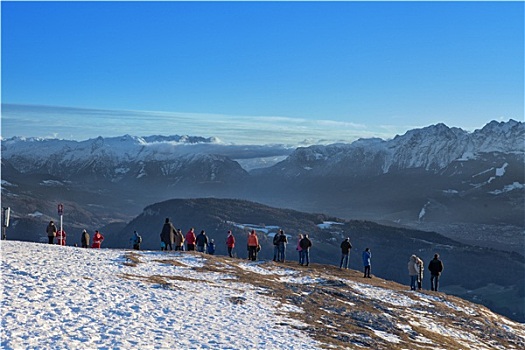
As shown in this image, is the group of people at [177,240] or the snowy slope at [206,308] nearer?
the snowy slope at [206,308]

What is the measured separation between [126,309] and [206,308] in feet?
12.7

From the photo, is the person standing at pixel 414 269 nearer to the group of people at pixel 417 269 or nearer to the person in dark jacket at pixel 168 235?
the group of people at pixel 417 269

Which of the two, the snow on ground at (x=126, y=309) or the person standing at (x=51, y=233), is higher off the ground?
the snow on ground at (x=126, y=309)

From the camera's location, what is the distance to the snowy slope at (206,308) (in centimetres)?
2067

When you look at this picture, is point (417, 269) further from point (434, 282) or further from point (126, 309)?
point (126, 309)

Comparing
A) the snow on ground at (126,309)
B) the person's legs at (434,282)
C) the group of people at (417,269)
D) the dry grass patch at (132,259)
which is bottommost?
the person's legs at (434,282)

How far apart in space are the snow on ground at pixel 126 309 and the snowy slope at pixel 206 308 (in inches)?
1.9

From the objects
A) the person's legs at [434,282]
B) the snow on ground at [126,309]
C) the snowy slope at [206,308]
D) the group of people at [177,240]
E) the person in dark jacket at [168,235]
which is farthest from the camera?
the group of people at [177,240]

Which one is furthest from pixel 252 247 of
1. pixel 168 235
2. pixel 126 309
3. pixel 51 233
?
pixel 126 309

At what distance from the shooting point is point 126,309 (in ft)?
78.8

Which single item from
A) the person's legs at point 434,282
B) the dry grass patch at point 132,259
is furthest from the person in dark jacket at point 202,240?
the person's legs at point 434,282

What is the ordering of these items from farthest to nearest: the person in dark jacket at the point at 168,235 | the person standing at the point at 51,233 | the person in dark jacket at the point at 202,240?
1. the person in dark jacket at the point at 202,240
2. the person standing at the point at 51,233
3. the person in dark jacket at the point at 168,235

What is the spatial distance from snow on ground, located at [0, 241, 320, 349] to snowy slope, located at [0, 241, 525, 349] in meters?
0.05

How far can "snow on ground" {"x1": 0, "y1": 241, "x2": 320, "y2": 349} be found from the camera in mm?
19766
